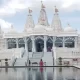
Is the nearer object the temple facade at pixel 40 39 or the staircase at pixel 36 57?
the staircase at pixel 36 57

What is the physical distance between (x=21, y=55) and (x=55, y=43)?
9774 mm

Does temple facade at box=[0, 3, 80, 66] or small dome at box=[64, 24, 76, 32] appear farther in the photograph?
small dome at box=[64, 24, 76, 32]

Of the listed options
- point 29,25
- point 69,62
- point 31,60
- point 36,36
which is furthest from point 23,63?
point 29,25

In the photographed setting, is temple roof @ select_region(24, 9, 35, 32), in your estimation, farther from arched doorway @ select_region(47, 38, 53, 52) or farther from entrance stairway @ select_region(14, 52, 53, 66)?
entrance stairway @ select_region(14, 52, 53, 66)

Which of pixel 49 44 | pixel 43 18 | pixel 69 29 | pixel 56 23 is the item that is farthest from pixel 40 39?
pixel 43 18

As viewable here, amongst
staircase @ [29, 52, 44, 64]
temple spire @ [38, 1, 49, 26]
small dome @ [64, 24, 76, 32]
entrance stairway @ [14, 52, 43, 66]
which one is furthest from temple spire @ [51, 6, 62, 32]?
entrance stairway @ [14, 52, 43, 66]

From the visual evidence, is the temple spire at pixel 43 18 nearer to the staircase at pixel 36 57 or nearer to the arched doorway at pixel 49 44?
the arched doorway at pixel 49 44

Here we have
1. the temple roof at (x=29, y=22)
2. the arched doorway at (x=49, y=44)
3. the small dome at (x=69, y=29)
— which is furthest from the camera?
the temple roof at (x=29, y=22)

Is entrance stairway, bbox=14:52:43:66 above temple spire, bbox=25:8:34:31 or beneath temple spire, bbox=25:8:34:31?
beneath

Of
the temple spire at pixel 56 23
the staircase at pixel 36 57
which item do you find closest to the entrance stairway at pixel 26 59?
the staircase at pixel 36 57

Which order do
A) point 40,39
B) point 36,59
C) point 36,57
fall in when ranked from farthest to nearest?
1. point 40,39
2. point 36,57
3. point 36,59

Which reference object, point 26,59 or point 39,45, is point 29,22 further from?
point 26,59

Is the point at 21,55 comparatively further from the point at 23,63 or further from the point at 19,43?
the point at 19,43

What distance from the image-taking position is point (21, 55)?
4084 centimetres
